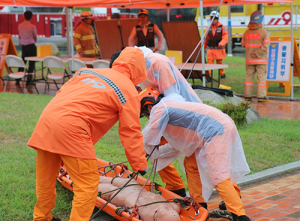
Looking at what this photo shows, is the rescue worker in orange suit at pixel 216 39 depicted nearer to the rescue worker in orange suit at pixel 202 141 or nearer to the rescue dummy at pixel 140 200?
the rescue worker in orange suit at pixel 202 141

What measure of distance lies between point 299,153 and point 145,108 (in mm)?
3048

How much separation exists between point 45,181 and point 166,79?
1693mm

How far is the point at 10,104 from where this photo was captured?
7.91m

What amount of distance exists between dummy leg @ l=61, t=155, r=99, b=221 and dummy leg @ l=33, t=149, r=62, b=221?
0.19m

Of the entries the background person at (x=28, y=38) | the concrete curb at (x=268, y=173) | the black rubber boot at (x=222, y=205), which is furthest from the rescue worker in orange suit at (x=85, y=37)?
the black rubber boot at (x=222, y=205)

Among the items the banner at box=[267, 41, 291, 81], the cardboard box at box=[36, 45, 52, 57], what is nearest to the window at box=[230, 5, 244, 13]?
the banner at box=[267, 41, 291, 81]

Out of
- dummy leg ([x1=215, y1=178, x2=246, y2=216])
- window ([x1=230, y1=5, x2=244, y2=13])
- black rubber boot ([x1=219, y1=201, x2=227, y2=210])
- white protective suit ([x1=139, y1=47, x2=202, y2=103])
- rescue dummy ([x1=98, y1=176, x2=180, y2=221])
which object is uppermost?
window ([x1=230, y1=5, x2=244, y2=13])

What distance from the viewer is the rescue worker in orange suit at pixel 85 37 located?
1041 centimetres

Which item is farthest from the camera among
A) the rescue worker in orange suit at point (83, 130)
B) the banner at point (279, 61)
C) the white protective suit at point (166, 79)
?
the banner at point (279, 61)

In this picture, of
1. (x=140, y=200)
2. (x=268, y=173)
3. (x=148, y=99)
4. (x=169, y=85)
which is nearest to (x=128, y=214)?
(x=140, y=200)

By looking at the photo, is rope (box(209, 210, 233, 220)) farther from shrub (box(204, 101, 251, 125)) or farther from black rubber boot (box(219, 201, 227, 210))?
shrub (box(204, 101, 251, 125))

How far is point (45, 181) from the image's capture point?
3.02 meters

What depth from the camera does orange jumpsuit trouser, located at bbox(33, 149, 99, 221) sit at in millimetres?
2826

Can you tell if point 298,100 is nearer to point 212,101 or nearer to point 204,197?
point 212,101
